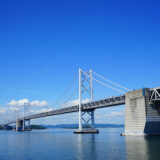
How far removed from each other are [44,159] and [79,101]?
5724 cm

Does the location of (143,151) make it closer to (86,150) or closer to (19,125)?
(86,150)

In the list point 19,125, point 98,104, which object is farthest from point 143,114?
point 19,125

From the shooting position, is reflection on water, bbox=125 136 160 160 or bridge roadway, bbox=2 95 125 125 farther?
bridge roadway, bbox=2 95 125 125

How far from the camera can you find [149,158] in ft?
83.8

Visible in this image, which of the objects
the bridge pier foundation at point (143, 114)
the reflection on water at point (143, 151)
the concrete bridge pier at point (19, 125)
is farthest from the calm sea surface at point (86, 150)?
the concrete bridge pier at point (19, 125)

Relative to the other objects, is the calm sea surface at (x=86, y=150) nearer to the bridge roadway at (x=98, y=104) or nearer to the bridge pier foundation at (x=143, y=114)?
the bridge pier foundation at (x=143, y=114)

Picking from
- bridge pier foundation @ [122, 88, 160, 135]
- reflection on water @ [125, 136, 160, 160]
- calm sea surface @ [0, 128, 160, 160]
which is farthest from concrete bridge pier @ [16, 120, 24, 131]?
reflection on water @ [125, 136, 160, 160]

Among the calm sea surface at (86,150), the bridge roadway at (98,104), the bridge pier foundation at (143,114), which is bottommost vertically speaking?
the calm sea surface at (86,150)

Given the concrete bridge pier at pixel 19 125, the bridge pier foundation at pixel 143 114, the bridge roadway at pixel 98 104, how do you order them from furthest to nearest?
the concrete bridge pier at pixel 19 125 < the bridge roadway at pixel 98 104 < the bridge pier foundation at pixel 143 114

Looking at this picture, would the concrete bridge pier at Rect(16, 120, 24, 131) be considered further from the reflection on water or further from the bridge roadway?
the reflection on water

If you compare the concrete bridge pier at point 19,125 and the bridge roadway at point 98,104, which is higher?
the bridge roadway at point 98,104

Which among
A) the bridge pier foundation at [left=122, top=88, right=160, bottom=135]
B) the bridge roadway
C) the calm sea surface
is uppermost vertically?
the bridge roadway

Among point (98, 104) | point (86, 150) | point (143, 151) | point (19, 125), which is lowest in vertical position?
point (86, 150)

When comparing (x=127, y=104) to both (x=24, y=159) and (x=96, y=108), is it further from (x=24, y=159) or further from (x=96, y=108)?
(x=24, y=159)
